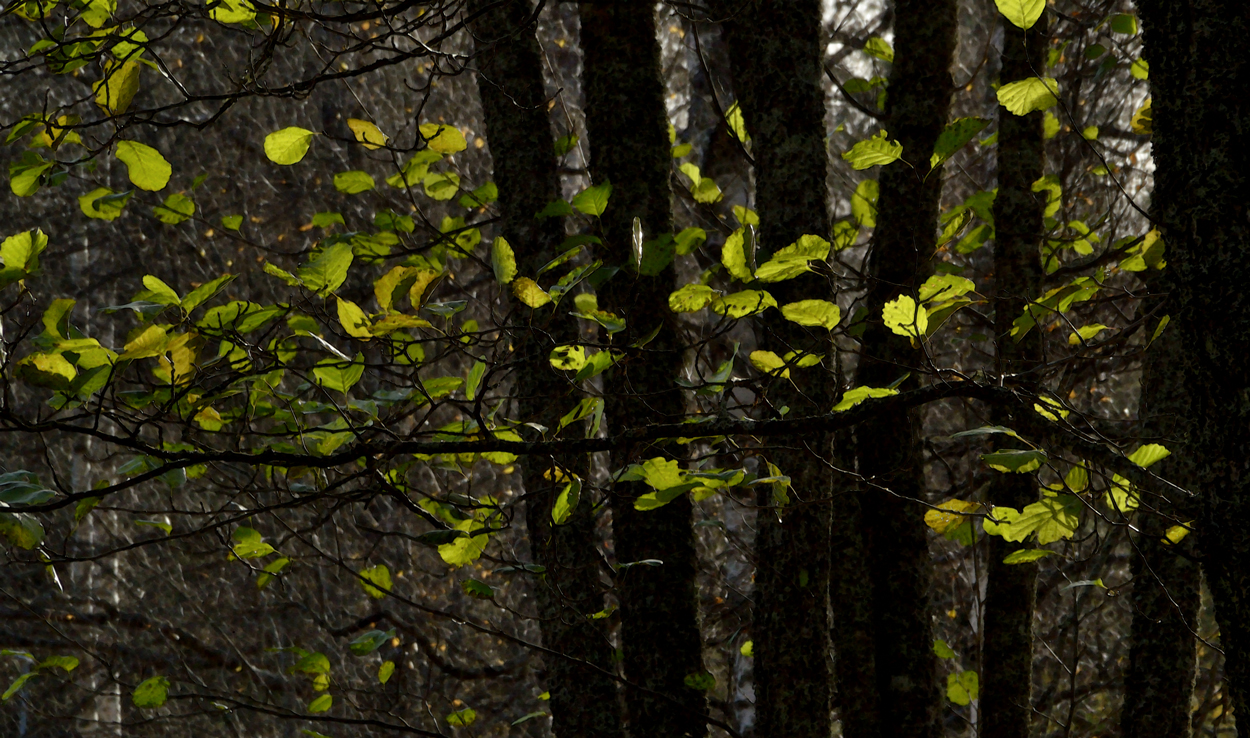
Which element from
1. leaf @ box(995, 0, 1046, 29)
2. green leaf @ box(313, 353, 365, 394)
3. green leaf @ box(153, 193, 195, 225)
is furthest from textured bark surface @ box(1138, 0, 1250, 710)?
green leaf @ box(153, 193, 195, 225)

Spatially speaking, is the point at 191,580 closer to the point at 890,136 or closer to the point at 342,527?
the point at 342,527

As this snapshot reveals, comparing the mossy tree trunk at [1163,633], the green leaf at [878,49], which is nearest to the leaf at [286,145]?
the green leaf at [878,49]

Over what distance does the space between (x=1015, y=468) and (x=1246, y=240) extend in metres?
0.34

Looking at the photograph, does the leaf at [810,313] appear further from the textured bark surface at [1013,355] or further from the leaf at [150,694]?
the leaf at [150,694]

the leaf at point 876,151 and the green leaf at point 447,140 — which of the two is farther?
the green leaf at point 447,140

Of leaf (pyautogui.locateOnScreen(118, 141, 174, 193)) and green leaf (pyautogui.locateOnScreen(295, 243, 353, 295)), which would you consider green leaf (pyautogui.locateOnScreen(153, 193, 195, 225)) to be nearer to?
leaf (pyautogui.locateOnScreen(118, 141, 174, 193))

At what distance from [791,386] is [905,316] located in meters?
0.51

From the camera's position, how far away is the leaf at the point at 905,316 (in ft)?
3.59

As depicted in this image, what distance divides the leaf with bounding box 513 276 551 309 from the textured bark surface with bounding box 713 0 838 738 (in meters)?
0.50

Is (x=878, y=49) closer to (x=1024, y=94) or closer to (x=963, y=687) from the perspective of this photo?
(x=1024, y=94)

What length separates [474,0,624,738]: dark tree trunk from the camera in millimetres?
1979

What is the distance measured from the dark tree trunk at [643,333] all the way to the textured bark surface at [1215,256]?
1.11m

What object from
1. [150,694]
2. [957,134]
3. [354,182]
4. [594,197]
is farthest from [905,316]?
[150,694]

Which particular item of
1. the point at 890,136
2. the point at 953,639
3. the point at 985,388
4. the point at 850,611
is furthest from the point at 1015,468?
the point at 953,639
